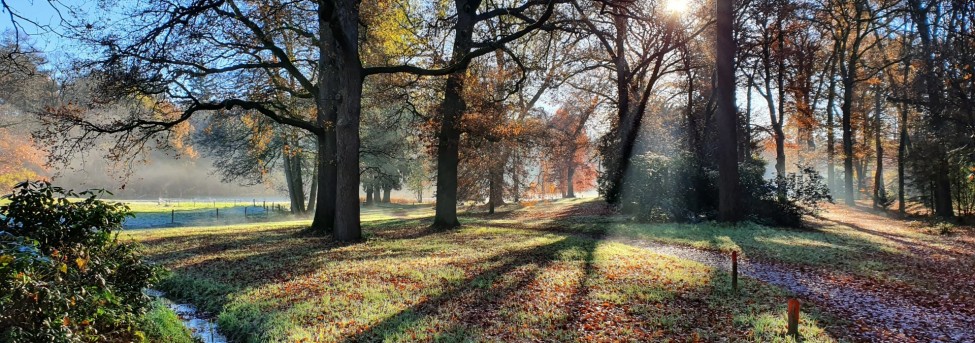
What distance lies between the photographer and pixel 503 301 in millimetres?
7289

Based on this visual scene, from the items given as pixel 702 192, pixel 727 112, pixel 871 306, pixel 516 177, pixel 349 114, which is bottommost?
pixel 871 306

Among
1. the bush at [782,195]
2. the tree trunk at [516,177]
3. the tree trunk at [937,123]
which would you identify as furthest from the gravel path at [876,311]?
the tree trunk at [516,177]

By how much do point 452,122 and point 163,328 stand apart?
41.7 feet

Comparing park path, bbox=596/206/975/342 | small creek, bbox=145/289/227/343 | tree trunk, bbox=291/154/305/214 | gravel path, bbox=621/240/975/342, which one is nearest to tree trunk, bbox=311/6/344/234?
small creek, bbox=145/289/227/343

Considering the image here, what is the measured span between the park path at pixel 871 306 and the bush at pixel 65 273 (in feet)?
26.2

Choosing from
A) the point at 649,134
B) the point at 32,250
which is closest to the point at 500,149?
the point at 649,134

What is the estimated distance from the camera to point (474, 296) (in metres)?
7.60

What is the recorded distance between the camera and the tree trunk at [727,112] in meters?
17.2

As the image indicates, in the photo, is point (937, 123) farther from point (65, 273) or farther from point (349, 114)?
point (65, 273)

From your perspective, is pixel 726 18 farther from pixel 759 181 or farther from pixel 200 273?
pixel 200 273

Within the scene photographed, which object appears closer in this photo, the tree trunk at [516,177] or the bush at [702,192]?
the bush at [702,192]

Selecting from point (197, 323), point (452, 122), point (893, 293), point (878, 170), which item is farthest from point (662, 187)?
point (878, 170)

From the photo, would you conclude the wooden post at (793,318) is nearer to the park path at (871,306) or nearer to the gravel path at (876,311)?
the park path at (871,306)

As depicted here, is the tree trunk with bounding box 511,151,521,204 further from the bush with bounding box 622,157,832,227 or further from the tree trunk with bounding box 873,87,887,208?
the tree trunk with bounding box 873,87,887,208
